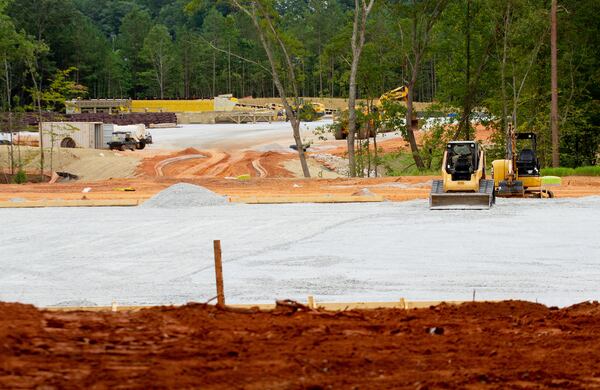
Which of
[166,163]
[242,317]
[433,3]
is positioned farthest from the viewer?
[166,163]

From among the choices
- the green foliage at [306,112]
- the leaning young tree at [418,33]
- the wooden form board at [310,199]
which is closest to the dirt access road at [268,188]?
the wooden form board at [310,199]

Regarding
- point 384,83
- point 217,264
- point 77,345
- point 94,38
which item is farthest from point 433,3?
point 94,38

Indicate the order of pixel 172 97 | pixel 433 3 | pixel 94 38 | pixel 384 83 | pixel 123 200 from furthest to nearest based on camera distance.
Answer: pixel 172 97 < pixel 94 38 < pixel 384 83 < pixel 433 3 < pixel 123 200

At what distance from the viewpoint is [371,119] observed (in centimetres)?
3706

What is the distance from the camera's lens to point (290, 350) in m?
6.85

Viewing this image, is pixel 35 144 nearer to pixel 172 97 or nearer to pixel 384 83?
pixel 384 83

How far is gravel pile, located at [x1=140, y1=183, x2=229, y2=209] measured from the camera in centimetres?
2380

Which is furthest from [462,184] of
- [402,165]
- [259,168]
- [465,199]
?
[402,165]

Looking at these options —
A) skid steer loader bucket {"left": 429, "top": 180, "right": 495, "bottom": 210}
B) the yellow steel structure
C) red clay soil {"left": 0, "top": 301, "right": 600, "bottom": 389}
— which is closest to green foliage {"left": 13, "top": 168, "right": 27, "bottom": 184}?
skid steer loader bucket {"left": 429, "top": 180, "right": 495, "bottom": 210}

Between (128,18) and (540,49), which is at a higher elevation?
(128,18)

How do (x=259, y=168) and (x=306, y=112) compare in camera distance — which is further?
(x=259, y=168)

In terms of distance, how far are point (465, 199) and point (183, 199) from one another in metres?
7.27

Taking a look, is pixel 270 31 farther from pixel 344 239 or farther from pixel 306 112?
pixel 344 239

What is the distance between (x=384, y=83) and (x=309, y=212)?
19.3 m
